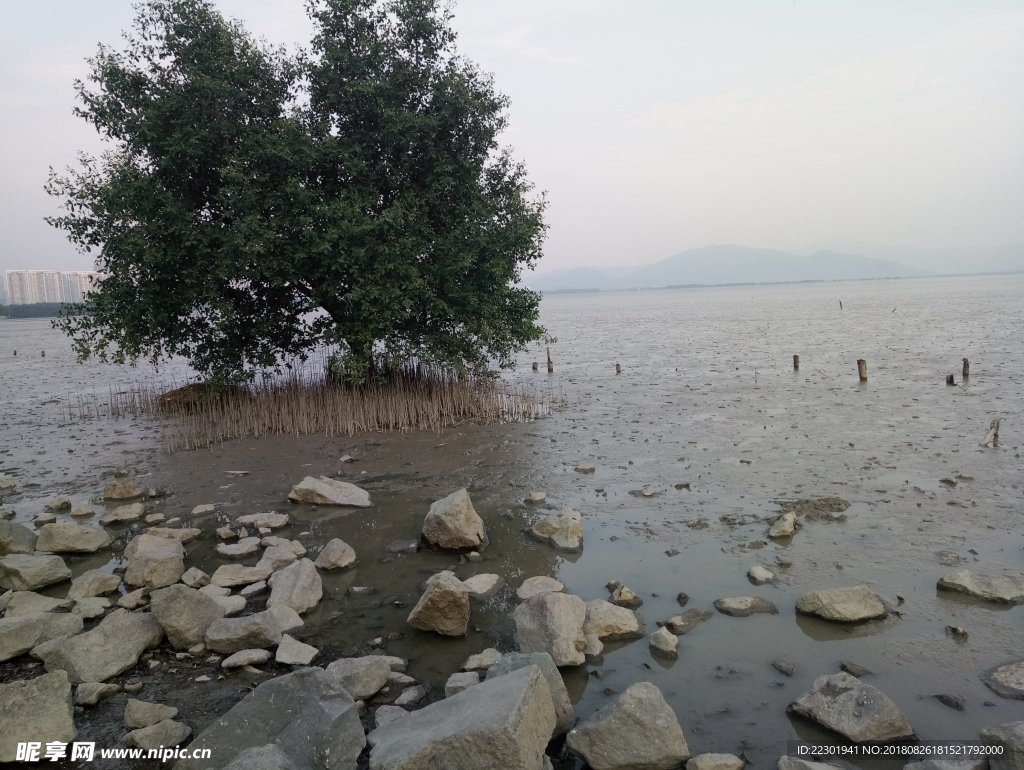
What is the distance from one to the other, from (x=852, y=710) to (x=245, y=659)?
15.9 feet

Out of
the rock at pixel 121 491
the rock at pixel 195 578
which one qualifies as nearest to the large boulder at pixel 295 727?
the rock at pixel 195 578

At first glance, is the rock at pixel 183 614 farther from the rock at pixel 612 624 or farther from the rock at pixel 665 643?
the rock at pixel 665 643

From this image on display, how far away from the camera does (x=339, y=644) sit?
623 centimetres

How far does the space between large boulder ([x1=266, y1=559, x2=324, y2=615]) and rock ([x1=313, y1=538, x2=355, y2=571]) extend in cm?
59

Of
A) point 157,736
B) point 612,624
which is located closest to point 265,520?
point 157,736

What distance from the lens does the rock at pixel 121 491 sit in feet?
36.4

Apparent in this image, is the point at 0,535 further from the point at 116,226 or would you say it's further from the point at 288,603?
the point at 116,226

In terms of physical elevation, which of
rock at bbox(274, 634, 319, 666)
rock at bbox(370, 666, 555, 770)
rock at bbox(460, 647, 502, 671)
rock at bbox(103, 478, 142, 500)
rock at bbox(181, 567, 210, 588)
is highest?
rock at bbox(370, 666, 555, 770)

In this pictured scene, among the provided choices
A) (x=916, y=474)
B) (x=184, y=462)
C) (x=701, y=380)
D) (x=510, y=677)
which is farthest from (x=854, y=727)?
(x=701, y=380)

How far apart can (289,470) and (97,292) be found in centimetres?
714

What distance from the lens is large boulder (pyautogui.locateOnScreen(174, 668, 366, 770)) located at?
170 inches

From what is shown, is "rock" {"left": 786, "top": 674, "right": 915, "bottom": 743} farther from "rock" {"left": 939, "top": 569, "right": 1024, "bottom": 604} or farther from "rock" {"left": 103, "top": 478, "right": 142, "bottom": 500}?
"rock" {"left": 103, "top": 478, "right": 142, "bottom": 500}

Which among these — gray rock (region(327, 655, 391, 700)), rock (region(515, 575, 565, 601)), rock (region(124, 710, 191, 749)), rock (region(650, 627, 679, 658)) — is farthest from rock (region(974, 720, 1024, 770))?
rock (region(124, 710, 191, 749))

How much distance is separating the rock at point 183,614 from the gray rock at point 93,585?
151 cm
